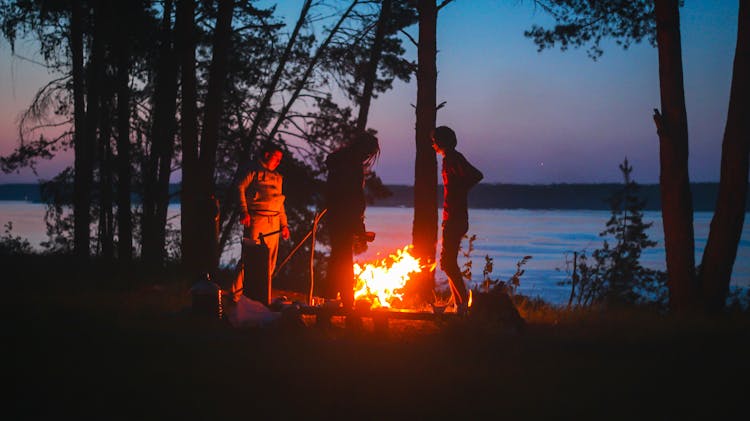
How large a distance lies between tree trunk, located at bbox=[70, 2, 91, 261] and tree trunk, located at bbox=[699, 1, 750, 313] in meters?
14.7

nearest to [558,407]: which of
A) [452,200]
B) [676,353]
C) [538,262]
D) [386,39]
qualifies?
[676,353]

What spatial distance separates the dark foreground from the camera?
18.4 feet

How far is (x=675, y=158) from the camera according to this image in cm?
1106

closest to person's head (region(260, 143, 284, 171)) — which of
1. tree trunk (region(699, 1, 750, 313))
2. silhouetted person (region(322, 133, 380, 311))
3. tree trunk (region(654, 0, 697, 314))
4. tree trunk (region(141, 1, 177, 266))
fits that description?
silhouetted person (region(322, 133, 380, 311))

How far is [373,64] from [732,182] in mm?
10853

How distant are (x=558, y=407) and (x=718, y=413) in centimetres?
133

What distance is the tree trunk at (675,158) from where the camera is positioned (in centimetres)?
1107

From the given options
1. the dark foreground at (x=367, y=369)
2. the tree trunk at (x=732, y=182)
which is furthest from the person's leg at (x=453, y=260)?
the tree trunk at (x=732, y=182)

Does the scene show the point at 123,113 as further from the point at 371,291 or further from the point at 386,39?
the point at 371,291

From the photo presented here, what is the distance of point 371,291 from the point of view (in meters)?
9.76

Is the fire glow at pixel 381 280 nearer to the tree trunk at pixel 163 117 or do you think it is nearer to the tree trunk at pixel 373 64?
the tree trunk at pixel 163 117

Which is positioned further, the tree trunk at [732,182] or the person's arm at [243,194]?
the tree trunk at [732,182]

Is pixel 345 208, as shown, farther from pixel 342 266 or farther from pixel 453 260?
pixel 453 260

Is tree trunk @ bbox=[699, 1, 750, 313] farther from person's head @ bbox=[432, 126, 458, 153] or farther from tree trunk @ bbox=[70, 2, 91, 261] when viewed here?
tree trunk @ bbox=[70, 2, 91, 261]
